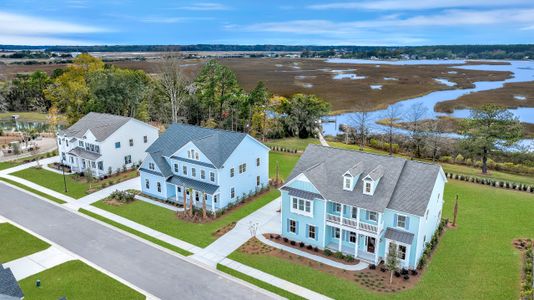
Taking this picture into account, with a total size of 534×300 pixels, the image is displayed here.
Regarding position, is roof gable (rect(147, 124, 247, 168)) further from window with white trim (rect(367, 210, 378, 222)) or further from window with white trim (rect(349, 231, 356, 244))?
window with white trim (rect(367, 210, 378, 222))

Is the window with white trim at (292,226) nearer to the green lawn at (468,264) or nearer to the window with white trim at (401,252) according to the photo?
the green lawn at (468,264)

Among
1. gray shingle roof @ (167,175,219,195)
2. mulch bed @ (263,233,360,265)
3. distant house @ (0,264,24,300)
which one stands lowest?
mulch bed @ (263,233,360,265)

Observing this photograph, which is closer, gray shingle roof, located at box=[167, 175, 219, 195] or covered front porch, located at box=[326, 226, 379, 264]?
covered front porch, located at box=[326, 226, 379, 264]

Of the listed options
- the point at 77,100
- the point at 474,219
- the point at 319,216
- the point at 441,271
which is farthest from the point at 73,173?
the point at 474,219

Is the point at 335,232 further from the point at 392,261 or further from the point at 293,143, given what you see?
the point at 293,143

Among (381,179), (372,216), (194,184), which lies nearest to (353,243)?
(372,216)

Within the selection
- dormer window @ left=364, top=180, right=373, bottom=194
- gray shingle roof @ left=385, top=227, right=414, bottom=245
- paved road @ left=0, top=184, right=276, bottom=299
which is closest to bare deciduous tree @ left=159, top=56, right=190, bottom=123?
paved road @ left=0, top=184, right=276, bottom=299

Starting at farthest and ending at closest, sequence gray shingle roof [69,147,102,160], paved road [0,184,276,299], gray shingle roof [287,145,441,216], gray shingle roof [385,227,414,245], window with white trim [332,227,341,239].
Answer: gray shingle roof [69,147,102,160], window with white trim [332,227,341,239], gray shingle roof [287,145,441,216], gray shingle roof [385,227,414,245], paved road [0,184,276,299]

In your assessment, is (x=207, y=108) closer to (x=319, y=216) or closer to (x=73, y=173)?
(x=73, y=173)
